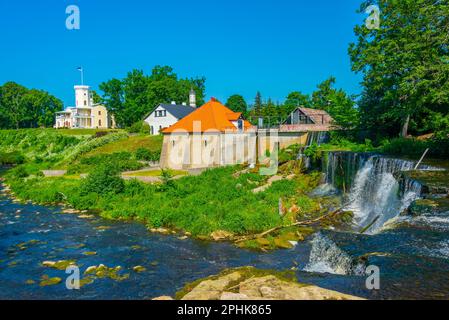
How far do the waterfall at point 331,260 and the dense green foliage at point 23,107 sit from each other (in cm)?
9797

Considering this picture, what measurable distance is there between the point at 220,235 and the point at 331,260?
24.3ft

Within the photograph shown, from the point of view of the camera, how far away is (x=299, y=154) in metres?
31.0

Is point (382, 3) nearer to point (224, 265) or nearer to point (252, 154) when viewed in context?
point (252, 154)

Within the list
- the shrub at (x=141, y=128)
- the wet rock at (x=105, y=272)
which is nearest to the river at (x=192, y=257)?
the wet rock at (x=105, y=272)

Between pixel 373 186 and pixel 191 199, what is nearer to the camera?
pixel 373 186

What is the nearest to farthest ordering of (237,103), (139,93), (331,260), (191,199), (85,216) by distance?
(331,260)
(85,216)
(191,199)
(139,93)
(237,103)

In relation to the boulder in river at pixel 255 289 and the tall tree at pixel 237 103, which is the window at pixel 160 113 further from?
the boulder in river at pixel 255 289

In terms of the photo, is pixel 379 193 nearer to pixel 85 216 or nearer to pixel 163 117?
pixel 85 216

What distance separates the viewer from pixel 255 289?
8.50 metres

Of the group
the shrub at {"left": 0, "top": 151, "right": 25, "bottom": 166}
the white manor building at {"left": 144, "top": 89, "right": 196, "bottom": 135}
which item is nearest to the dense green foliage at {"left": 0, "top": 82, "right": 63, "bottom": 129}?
the shrub at {"left": 0, "top": 151, "right": 25, "bottom": 166}

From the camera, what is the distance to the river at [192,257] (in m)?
9.02

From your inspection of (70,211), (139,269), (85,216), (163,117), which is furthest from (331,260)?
(163,117)
